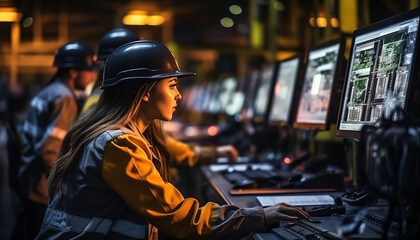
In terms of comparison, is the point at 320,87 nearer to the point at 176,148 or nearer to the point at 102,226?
the point at 176,148

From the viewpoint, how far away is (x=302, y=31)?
9.91m

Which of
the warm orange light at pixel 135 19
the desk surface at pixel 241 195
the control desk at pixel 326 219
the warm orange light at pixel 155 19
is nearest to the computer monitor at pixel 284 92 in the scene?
the desk surface at pixel 241 195

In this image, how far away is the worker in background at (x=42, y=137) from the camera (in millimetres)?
3328

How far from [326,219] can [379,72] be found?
1.95 ft

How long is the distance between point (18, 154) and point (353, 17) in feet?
7.96

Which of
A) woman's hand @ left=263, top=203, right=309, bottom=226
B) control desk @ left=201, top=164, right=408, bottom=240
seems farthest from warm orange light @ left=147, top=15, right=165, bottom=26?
woman's hand @ left=263, top=203, right=309, bottom=226

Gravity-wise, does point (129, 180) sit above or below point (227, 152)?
above

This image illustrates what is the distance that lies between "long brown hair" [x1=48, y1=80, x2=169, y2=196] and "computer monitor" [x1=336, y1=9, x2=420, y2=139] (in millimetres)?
813

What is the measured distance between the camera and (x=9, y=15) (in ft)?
28.6

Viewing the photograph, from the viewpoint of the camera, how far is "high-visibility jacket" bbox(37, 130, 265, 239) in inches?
66.9

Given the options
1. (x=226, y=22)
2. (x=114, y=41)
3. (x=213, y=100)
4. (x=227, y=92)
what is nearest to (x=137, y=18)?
(x=226, y=22)

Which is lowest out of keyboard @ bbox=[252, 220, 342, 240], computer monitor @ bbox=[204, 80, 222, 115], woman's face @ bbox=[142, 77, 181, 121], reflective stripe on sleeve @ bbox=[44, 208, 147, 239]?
reflective stripe on sleeve @ bbox=[44, 208, 147, 239]

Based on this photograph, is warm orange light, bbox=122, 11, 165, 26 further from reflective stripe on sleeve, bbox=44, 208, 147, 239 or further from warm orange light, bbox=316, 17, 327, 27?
reflective stripe on sleeve, bbox=44, 208, 147, 239

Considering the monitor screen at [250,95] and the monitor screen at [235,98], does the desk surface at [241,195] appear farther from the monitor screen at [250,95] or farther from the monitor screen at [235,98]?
the monitor screen at [235,98]
